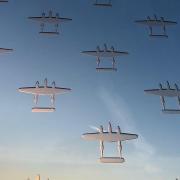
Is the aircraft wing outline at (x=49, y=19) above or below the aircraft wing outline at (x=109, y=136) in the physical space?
above

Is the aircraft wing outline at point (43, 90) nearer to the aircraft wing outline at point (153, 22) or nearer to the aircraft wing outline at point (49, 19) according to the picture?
the aircraft wing outline at point (49, 19)

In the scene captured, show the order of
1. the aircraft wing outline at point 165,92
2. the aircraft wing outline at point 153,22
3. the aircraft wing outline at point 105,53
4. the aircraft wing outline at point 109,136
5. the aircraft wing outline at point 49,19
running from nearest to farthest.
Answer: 1. the aircraft wing outline at point 109,136
2. the aircraft wing outline at point 165,92
3. the aircraft wing outline at point 105,53
4. the aircraft wing outline at point 49,19
5. the aircraft wing outline at point 153,22

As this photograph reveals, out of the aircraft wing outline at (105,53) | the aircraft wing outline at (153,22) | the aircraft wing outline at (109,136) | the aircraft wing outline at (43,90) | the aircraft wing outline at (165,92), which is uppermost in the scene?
the aircraft wing outline at (153,22)

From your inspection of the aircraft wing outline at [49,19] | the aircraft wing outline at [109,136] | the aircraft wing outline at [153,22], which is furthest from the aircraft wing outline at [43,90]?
the aircraft wing outline at [153,22]

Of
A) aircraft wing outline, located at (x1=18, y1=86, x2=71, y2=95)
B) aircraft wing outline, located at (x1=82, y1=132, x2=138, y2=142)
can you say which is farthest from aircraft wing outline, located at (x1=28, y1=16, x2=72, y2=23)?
aircraft wing outline, located at (x1=82, y1=132, x2=138, y2=142)

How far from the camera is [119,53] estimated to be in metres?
29.5

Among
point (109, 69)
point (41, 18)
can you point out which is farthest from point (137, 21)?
point (41, 18)

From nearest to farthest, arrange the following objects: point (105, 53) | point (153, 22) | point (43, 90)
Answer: point (43, 90) < point (105, 53) < point (153, 22)

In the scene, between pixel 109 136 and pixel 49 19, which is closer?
pixel 109 136

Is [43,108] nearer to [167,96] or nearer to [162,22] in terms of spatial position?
[167,96]

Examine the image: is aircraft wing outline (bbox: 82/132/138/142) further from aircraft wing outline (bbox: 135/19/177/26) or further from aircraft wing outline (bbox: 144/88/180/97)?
aircraft wing outline (bbox: 135/19/177/26)

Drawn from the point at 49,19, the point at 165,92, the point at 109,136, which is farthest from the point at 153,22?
the point at 109,136

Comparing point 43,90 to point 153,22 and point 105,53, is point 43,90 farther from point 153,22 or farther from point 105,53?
point 153,22

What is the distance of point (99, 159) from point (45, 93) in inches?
225
